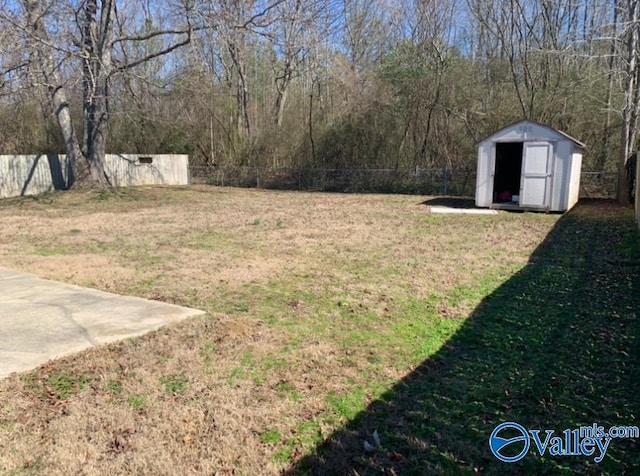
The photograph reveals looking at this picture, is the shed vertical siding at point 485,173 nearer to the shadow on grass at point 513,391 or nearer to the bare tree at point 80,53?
the shadow on grass at point 513,391

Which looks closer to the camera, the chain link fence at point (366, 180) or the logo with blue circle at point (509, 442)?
the logo with blue circle at point (509, 442)

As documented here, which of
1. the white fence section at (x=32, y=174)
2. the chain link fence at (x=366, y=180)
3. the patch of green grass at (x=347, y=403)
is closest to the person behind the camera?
the patch of green grass at (x=347, y=403)

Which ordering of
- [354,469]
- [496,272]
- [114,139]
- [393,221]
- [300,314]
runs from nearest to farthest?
[354,469] → [300,314] → [496,272] → [393,221] → [114,139]

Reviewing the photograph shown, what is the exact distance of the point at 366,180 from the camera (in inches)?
806

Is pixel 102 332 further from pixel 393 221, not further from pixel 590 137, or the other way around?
pixel 590 137

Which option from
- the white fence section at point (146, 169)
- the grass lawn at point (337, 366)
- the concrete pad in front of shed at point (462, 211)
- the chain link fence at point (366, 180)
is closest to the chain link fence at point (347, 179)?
the chain link fence at point (366, 180)

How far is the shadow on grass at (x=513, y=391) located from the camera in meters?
2.27

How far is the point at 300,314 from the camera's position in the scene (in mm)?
4371

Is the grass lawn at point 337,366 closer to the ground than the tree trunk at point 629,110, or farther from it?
closer to the ground

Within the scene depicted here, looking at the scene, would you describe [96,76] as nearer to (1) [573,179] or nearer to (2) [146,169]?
(2) [146,169]

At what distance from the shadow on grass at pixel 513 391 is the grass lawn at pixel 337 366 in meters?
0.01

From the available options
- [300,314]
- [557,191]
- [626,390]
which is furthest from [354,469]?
[557,191]

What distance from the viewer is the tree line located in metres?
13.4

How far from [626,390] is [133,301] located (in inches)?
165
